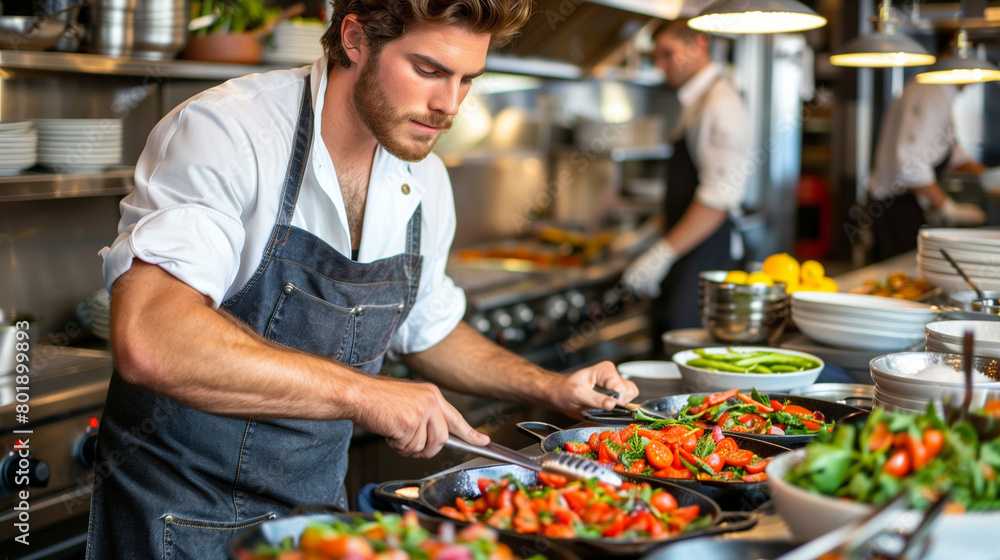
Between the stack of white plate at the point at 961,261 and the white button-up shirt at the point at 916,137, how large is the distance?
9.57 feet

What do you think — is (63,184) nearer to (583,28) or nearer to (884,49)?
(884,49)

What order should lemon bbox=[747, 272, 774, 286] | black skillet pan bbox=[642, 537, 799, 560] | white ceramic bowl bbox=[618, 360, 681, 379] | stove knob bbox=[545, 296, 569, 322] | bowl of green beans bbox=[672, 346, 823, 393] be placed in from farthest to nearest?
stove knob bbox=[545, 296, 569, 322], lemon bbox=[747, 272, 774, 286], white ceramic bowl bbox=[618, 360, 681, 379], bowl of green beans bbox=[672, 346, 823, 393], black skillet pan bbox=[642, 537, 799, 560]

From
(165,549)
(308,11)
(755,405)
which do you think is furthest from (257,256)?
(308,11)

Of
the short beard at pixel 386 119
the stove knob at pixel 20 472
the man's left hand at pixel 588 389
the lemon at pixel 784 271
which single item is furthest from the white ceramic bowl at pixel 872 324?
the stove knob at pixel 20 472

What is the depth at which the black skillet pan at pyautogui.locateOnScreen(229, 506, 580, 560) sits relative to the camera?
90cm

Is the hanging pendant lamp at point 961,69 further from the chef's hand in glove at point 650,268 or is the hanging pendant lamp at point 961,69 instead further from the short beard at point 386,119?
the short beard at point 386,119

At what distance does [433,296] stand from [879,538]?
128 centimetres

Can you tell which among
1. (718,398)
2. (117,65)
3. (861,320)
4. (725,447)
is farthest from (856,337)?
(117,65)

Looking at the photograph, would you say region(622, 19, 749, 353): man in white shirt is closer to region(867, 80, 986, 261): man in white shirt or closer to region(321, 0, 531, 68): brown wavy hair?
→ region(867, 80, 986, 261): man in white shirt

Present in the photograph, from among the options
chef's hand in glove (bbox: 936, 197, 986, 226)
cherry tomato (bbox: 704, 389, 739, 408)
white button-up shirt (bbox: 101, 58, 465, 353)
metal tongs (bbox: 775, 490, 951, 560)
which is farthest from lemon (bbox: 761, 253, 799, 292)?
chef's hand in glove (bbox: 936, 197, 986, 226)

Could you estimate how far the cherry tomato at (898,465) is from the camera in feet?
3.08

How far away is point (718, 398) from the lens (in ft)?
5.42

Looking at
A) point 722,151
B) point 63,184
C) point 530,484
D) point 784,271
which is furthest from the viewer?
point 722,151

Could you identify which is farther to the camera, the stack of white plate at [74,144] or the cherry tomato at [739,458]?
the stack of white plate at [74,144]
